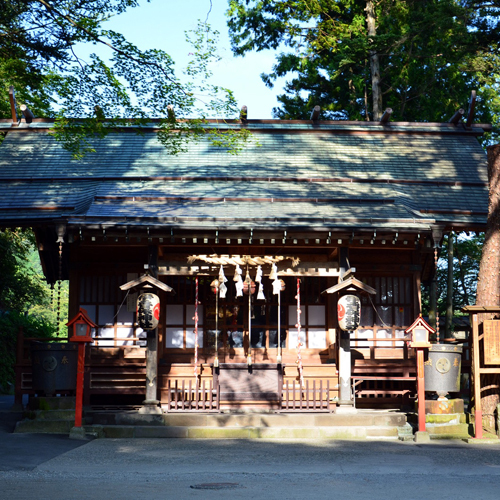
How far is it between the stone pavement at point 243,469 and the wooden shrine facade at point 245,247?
1.71 m

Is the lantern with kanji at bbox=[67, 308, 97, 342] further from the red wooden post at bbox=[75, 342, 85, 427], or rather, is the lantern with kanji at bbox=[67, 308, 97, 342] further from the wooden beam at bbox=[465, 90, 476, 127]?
the wooden beam at bbox=[465, 90, 476, 127]

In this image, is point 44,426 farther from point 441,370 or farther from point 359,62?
point 359,62

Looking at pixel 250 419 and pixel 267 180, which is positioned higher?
pixel 267 180

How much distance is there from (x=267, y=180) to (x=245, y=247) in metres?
2.36

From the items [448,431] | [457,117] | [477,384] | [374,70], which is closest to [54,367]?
[448,431]

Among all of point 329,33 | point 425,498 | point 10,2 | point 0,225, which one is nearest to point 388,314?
point 425,498

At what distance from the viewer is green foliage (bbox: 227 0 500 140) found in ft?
72.0

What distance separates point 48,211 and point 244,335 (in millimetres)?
5030

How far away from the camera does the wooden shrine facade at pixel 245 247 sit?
1235 cm

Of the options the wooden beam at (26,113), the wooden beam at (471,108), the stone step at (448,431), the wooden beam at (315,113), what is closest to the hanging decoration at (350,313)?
the stone step at (448,431)

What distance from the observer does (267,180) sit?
15.4 m

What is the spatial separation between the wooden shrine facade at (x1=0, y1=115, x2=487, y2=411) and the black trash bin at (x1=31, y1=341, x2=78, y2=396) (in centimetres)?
50

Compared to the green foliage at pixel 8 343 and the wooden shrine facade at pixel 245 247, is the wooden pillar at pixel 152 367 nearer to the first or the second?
the wooden shrine facade at pixel 245 247

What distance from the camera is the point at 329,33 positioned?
23.9 meters
